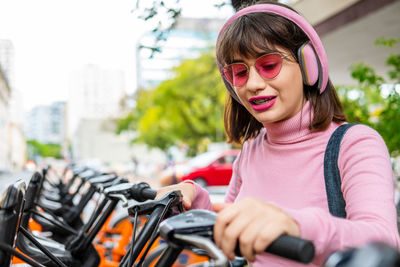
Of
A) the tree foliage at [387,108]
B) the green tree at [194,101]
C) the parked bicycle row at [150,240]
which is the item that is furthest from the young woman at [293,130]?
the green tree at [194,101]

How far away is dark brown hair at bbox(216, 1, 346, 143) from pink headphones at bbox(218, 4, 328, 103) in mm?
15

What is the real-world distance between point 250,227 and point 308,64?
2.28ft

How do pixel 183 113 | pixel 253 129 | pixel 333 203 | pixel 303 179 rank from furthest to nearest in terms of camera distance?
pixel 183 113
pixel 253 129
pixel 303 179
pixel 333 203

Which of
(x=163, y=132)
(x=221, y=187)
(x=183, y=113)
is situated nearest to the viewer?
(x=221, y=187)

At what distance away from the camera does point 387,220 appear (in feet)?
2.93

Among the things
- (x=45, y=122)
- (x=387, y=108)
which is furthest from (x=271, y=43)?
(x=45, y=122)

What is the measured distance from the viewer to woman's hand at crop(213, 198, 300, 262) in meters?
0.70

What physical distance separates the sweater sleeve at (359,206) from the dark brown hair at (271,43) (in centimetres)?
18

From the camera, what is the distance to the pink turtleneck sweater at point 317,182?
0.80 meters

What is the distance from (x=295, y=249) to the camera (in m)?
0.63

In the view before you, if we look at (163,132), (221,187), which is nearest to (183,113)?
(163,132)

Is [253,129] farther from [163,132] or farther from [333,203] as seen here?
[163,132]

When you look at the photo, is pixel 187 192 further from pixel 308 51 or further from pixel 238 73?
pixel 308 51

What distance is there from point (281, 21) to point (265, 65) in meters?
0.16
